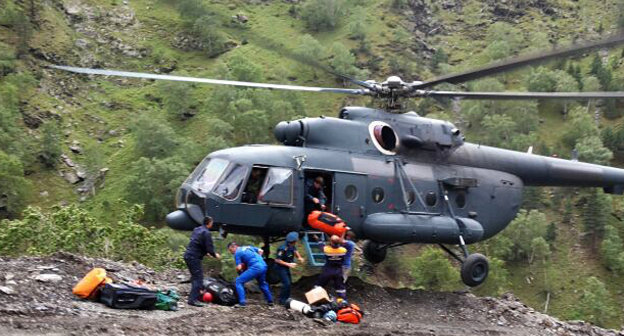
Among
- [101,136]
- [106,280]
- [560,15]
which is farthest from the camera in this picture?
[560,15]

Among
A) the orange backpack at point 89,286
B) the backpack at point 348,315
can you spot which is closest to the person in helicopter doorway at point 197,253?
the orange backpack at point 89,286

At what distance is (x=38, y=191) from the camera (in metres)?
58.5

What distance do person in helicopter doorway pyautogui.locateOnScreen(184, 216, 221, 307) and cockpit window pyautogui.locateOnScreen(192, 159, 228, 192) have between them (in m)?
1.79

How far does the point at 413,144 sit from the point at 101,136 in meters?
53.0

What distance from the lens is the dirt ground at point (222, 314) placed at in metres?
10.8

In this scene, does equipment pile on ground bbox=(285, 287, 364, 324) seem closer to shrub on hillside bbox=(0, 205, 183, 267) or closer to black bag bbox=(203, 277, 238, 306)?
black bag bbox=(203, 277, 238, 306)

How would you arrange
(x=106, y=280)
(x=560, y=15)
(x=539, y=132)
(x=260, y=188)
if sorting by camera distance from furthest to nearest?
(x=560, y=15)
(x=539, y=132)
(x=260, y=188)
(x=106, y=280)

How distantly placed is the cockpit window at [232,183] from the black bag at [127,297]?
123 inches

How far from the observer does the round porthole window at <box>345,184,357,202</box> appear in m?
16.4

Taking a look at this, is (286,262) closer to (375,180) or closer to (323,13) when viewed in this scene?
(375,180)

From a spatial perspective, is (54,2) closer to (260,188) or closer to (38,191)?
(38,191)

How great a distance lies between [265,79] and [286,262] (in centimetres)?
6477

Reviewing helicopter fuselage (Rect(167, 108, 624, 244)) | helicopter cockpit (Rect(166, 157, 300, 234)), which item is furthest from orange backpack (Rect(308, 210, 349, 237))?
helicopter cockpit (Rect(166, 157, 300, 234))

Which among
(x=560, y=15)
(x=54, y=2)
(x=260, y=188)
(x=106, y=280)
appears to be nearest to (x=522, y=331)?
(x=260, y=188)
